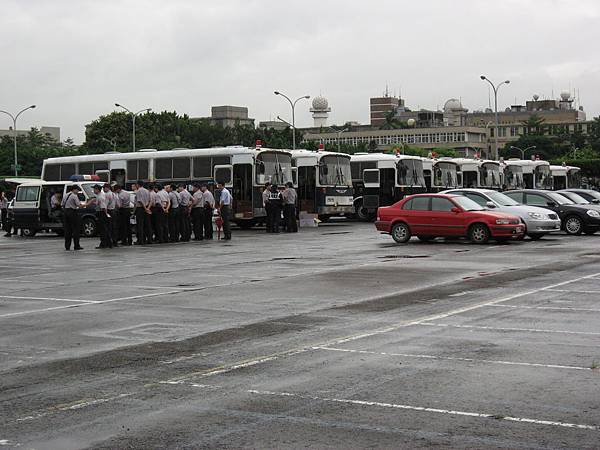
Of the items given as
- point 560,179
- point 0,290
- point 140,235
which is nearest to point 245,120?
point 560,179

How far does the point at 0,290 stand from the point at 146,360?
25.8ft

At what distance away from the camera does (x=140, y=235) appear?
2922 centimetres

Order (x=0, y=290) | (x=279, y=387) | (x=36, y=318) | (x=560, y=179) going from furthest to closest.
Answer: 1. (x=560, y=179)
2. (x=0, y=290)
3. (x=36, y=318)
4. (x=279, y=387)

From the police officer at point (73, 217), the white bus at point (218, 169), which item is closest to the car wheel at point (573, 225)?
the white bus at point (218, 169)

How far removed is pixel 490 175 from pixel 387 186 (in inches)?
399

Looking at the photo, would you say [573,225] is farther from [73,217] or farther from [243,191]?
[73,217]

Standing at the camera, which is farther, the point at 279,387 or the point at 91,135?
the point at 91,135

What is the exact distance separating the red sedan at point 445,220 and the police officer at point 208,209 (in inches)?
259

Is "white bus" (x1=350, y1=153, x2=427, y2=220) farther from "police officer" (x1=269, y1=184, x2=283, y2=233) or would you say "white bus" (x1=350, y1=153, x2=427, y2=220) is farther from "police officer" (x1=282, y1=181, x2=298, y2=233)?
"police officer" (x1=269, y1=184, x2=283, y2=233)

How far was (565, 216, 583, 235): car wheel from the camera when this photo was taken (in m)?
30.2

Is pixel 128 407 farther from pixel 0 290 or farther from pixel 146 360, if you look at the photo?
pixel 0 290

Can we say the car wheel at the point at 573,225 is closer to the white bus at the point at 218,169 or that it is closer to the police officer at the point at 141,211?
the white bus at the point at 218,169

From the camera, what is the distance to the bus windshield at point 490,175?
53.0m

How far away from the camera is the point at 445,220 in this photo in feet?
86.8
